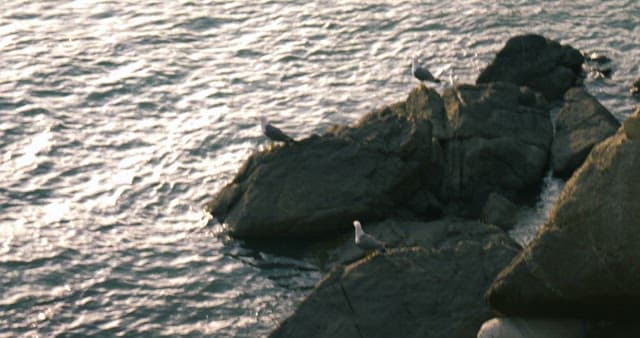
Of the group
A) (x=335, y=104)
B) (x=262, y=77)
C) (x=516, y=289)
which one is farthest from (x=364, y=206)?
(x=262, y=77)

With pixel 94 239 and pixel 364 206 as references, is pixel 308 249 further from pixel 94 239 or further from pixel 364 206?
pixel 94 239

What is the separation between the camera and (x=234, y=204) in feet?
Answer: 81.0

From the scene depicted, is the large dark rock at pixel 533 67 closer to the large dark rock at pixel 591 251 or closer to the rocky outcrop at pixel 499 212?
the rocky outcrop at pixel 499 212

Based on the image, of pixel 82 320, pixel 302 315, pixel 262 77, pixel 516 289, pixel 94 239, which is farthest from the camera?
pixel 262 77

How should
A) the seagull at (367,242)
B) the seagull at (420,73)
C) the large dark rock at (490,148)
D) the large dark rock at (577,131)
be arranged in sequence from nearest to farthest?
the seagull at (367,242), the large dark rock at (490,148), the large dark rock at (577,131), the seagull at (420,73)

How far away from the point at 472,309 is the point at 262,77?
16645 millimetres

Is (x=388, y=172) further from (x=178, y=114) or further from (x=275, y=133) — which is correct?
(x=178, y=114)

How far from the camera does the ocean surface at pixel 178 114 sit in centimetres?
2264

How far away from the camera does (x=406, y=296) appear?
62.1 ft

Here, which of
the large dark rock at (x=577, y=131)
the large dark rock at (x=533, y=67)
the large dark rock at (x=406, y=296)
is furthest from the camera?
the large dark rock at (x=533, y=67)

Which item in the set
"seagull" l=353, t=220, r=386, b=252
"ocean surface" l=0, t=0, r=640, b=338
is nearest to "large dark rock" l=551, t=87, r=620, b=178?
"ocean surface" l=0, t=0, r=640, b=338

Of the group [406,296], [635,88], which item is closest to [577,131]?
[635,88]

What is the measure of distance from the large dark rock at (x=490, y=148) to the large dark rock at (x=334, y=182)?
623 mm

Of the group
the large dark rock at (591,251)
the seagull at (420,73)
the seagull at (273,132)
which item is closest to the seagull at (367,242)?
the large dark rock at (591,251)
